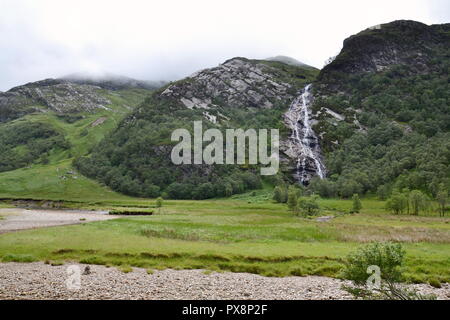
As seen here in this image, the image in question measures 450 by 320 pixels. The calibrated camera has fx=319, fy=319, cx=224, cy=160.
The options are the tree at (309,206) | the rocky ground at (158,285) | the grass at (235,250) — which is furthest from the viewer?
the tree at (309,206)

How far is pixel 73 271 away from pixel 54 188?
188 metres

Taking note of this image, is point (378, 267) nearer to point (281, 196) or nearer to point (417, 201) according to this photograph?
point (417, 201)

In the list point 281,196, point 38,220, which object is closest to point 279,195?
point 281,196

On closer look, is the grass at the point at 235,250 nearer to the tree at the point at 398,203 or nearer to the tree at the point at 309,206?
the tree at the point at 309,206

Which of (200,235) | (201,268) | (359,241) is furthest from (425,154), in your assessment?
(201,268)

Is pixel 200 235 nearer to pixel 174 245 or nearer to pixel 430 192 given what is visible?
pixel 174 245

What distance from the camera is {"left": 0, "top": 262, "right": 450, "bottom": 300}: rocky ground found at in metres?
25.8

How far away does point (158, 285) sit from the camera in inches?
1131

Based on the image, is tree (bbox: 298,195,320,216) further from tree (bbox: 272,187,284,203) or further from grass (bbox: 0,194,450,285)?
tree (bbox: 272,187,284,203)

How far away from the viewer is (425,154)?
527 feet

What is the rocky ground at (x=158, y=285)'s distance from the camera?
25.8 meters

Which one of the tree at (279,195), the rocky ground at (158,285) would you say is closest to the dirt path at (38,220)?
the rocky ground at (158,285)

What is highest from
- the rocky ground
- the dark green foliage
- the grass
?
the rocky ground

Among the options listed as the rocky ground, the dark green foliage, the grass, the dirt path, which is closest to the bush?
the rocky ground
